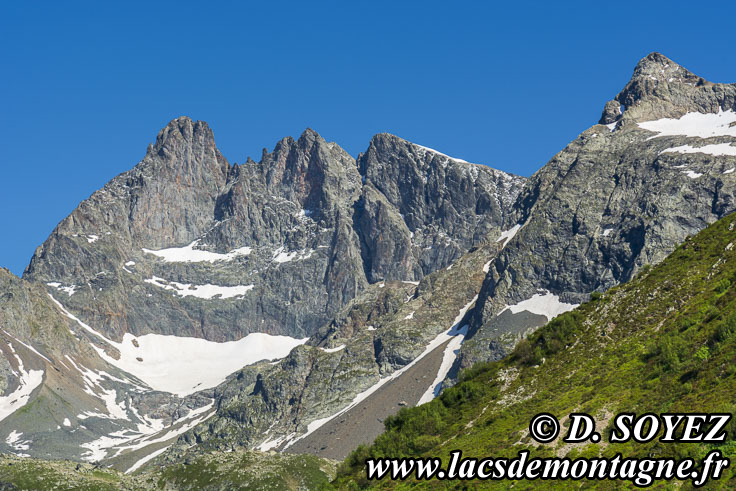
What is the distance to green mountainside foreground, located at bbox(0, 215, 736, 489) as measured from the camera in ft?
169

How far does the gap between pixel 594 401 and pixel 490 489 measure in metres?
9.98

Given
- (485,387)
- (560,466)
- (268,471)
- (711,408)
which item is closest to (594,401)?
(560,466)

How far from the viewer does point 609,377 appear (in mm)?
61875

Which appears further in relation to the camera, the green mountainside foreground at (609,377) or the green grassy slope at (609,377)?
the green grassy slope at (609,377)

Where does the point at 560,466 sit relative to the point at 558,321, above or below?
below

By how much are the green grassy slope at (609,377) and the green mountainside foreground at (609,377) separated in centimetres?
11

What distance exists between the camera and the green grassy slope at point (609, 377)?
51.6 meters

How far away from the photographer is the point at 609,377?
61875mm

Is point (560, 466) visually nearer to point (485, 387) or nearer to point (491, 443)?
point (491, 443)

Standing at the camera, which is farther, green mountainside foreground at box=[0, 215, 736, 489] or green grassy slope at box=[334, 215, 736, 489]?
green grassy slope at box=[334, 215, 736, 489]

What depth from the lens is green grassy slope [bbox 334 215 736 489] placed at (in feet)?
169

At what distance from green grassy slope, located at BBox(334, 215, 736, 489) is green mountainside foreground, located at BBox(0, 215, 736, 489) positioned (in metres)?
0.11

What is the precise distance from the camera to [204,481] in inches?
5027

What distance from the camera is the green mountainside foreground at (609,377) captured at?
169 feet
